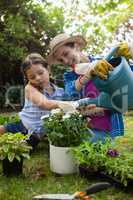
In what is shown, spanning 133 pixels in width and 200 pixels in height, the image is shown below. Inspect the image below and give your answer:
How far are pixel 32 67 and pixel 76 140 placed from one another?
948 mm

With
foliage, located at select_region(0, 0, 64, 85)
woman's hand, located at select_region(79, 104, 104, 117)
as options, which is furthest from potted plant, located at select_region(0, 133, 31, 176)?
foliage, located at select_region(0, 0, 64, 85)

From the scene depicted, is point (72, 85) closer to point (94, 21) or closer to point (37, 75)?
point (37, 75)

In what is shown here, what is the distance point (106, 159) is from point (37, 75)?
4.10 ft

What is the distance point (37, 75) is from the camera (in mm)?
3783

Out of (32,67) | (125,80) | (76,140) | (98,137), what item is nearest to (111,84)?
(125,80)

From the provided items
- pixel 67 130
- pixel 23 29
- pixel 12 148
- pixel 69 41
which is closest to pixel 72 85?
pixel 69 41

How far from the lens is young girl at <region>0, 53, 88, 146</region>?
3.73 m

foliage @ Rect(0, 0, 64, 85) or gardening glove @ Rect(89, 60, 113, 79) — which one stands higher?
foliage @ Rect(0, 0, 64, 85)

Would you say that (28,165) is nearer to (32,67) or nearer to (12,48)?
(32,67)

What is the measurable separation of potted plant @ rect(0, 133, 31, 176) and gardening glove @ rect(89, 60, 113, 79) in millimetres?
747

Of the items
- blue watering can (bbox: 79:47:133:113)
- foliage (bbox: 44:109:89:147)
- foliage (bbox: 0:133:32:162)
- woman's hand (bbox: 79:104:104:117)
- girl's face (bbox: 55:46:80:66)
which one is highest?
girl's face (bbox: 55:46:80:66)

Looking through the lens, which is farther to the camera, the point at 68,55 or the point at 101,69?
the point at 68,55

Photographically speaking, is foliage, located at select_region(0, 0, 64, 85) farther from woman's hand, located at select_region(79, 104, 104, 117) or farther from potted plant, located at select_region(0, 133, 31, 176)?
potted plant, located at select_region(0, 133, 31, 176)

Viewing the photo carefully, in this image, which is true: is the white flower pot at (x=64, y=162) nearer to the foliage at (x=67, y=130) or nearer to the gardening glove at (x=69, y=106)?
the foliage at (x=67, y=130)
